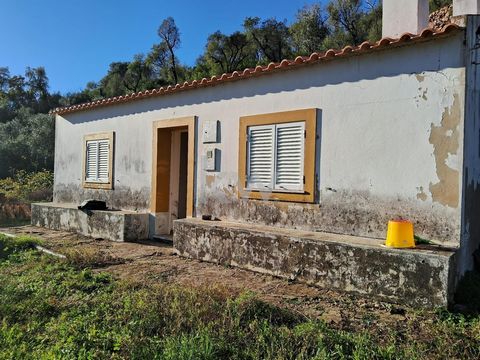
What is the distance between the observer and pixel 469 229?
5.89 m

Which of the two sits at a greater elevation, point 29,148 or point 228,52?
point 228,52

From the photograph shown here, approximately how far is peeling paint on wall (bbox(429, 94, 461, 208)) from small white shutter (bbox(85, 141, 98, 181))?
30.4 ft

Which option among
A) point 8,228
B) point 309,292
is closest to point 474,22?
point 309,292

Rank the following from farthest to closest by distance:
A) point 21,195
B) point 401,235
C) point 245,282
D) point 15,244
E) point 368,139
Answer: point 21,195 < point 15,244 < point 245,282 < point 368,139 < point 401,235

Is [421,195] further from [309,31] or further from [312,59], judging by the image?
[309,31]

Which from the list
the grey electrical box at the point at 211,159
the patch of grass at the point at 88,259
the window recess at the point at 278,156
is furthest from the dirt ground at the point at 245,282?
the grey electrical box at the point at 211,159

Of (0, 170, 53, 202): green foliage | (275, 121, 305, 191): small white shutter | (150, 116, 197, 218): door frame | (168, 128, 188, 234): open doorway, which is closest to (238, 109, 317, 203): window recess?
(275, 121, 305, 191): small white shutter

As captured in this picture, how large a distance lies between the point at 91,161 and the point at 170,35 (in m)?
25.3

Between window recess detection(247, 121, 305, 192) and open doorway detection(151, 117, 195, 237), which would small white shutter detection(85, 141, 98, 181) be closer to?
open doorway detection(151, 117, 195, 237)

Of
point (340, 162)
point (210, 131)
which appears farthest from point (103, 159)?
point (340, 162)

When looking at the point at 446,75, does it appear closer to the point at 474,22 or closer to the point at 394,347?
the point at 474,22

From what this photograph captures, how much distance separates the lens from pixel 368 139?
6367 mm

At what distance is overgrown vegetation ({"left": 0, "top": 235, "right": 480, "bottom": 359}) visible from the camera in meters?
3.86

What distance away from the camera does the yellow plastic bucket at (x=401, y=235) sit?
548 cm
